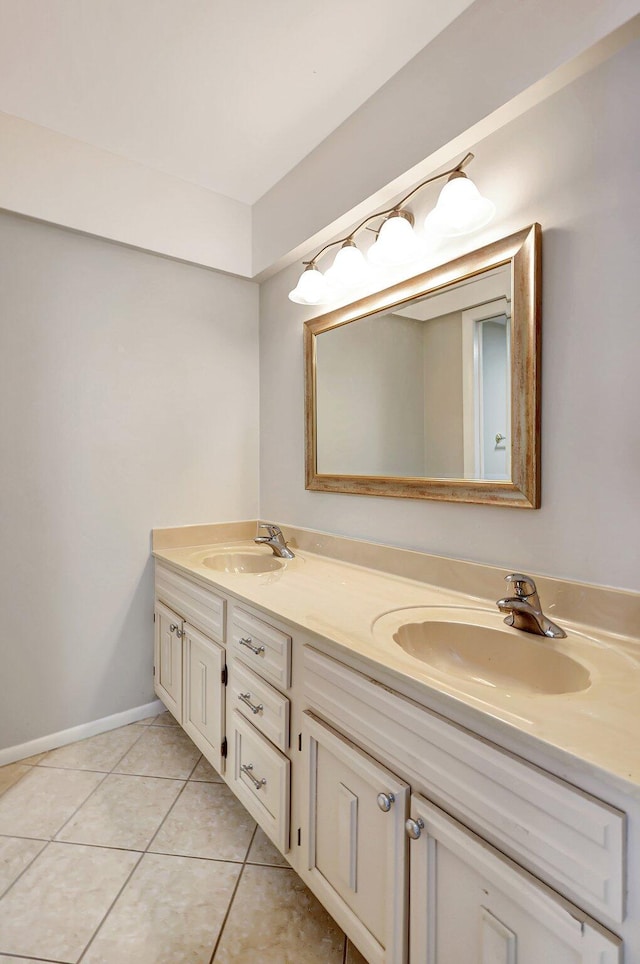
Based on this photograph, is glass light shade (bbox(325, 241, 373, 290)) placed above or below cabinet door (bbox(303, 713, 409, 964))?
above

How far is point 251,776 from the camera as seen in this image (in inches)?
52.3

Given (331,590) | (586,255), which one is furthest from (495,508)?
(586,255)

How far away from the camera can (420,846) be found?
2.63 feet

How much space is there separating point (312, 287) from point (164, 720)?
198cm

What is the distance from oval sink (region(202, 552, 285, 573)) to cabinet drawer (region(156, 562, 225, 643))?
16cm

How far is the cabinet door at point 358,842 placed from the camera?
33.2 inches

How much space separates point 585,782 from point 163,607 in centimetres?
170

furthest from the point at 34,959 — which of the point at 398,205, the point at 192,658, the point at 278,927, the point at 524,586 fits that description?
the point at 398,205

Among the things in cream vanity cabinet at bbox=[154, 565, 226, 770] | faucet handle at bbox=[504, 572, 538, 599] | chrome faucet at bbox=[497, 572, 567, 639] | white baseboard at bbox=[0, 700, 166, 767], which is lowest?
white baseboard at bbox=[0, 700, 166, 767]

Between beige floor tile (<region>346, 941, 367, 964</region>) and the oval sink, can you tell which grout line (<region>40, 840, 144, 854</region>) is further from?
the oval sink

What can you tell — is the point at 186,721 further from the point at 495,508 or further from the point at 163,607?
the point at 495,508

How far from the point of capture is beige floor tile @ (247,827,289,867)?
4.38ft

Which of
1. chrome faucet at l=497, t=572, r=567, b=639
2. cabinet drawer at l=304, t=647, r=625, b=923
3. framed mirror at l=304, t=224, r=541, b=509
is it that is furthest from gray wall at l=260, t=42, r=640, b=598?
cabinet drawer at l=304, t=647, r=625, b=923

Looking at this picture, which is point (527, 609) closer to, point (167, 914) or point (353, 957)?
point (353, 957)
